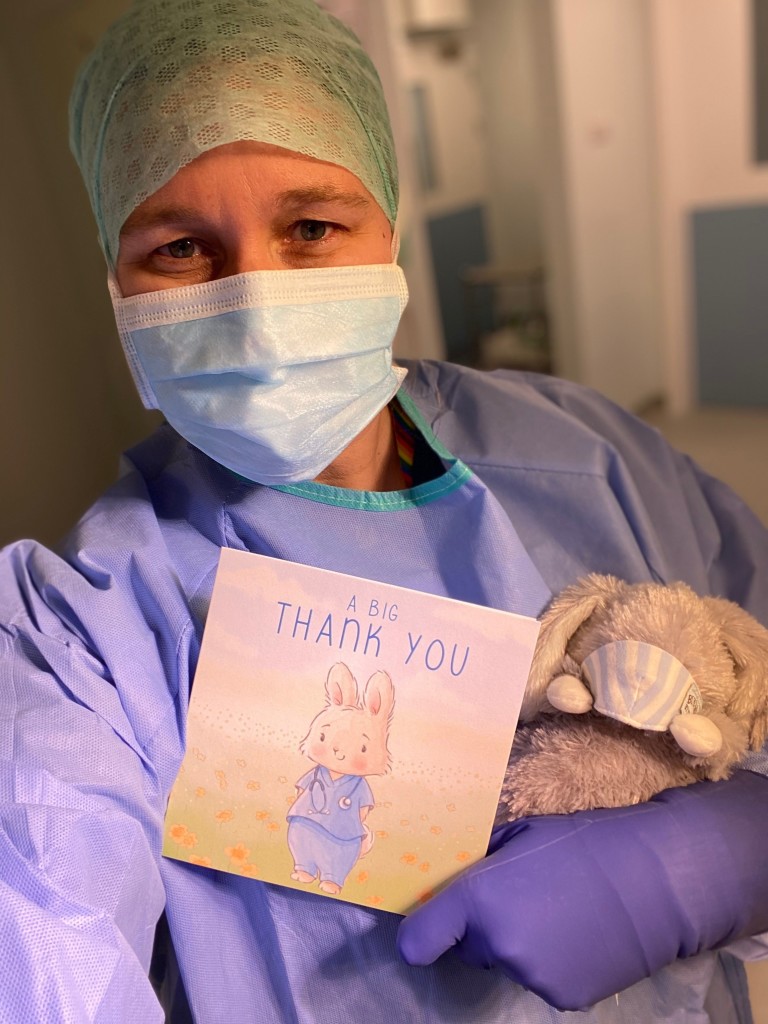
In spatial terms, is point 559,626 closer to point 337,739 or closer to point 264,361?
point 337,739

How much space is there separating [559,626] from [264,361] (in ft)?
1.18

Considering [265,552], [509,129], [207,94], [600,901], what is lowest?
[600,901]

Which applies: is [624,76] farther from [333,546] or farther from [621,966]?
[621,966]

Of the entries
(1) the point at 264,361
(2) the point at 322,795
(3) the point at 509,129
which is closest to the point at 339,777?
(2) the point at 322,795

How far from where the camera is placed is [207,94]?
0.69 metres

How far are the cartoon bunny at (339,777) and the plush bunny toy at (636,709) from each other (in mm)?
125

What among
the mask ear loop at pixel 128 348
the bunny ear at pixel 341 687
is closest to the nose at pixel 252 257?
the mask ear loop at pixel 128 348

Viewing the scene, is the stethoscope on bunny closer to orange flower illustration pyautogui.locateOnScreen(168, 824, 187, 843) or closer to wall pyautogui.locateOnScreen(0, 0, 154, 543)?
orange flower illustration pyautogui.locateOnScreen(168, 824, 187, 843)

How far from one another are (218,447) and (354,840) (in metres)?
0.36

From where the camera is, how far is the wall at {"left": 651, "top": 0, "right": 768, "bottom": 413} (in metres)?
2.70

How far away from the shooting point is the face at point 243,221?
2.29 feet

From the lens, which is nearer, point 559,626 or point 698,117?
point 559,626

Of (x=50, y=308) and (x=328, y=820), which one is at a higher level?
(x=50, y=308)

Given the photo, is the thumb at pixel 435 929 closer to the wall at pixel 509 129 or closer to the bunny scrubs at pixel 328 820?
the bunny scrubs at pixel 328 820
